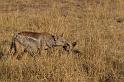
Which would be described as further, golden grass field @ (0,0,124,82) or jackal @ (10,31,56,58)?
jackal @ (10,31,56,58)

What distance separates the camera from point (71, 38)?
12.2 m

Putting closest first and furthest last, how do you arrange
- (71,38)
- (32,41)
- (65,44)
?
1. (32,41)
2. (65,44)
3. (71,38)

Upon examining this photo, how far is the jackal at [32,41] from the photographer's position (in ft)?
31.6

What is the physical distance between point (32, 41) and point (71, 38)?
2.50 meters

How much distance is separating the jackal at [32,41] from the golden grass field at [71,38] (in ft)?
0.88

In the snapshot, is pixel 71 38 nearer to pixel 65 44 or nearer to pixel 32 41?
pixel 65 44

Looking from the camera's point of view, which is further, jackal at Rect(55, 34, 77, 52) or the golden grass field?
jackal at Rect(55, 34, 77, 52)

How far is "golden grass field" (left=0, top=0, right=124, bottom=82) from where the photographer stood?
8.13 m

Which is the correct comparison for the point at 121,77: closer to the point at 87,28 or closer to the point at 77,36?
the point at 77,36

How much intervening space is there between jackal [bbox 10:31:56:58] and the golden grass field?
27 cm

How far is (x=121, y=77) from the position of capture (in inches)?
314

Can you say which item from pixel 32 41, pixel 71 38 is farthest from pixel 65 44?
pixel 71 38

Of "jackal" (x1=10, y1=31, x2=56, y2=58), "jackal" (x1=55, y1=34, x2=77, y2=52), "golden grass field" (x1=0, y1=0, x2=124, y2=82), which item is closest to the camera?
"golden grass field" (x1=0, y1=0, x2=124, y2=82)

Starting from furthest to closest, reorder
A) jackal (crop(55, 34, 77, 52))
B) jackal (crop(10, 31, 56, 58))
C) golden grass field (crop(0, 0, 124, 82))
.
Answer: jackal (crop(55, 34, 77, 52))
jackal (crop(10, 31, 56, 58))
golden grass field (crop(0, 0, 124, 82))
